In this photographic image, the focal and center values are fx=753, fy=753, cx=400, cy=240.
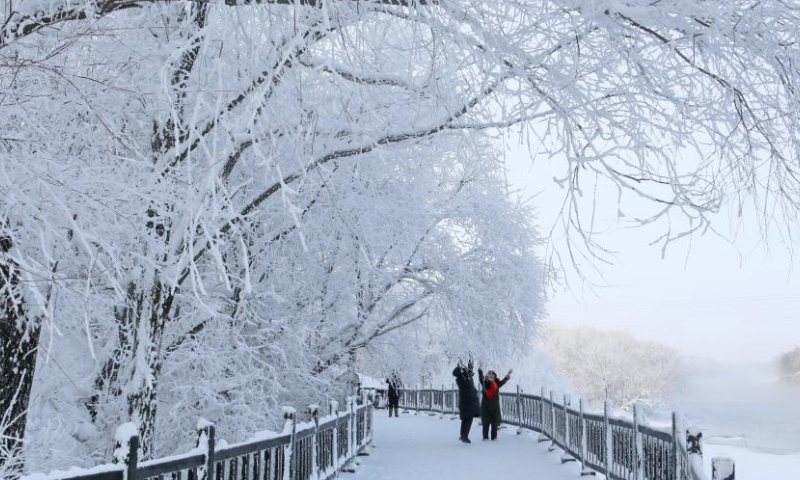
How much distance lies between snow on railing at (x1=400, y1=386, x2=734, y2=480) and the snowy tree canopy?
235 centimetres

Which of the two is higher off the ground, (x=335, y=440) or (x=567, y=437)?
(x=335, y=440)

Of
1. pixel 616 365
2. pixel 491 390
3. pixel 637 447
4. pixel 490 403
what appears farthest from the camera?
pixel 616 365

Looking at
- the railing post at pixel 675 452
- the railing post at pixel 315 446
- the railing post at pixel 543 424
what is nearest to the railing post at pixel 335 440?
the railing post at pixel 315 446

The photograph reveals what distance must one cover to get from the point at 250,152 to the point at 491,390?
10390 mm

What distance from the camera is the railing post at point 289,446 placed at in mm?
8125

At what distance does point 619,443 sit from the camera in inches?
399

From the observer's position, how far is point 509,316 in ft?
63.0

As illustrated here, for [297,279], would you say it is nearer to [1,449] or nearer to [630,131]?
[1,449]

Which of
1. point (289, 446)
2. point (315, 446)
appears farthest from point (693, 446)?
point (315, 446)

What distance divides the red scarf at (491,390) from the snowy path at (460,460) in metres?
1.11

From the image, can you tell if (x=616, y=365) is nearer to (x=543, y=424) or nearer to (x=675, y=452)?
(x=543, y=424)

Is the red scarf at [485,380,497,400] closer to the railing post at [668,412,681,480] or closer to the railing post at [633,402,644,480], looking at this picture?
the railing post at [633,402,644,480]

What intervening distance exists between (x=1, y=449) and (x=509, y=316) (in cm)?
1454

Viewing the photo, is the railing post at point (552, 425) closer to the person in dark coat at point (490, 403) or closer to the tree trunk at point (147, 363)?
the person in dark coat at point (490, 403)
